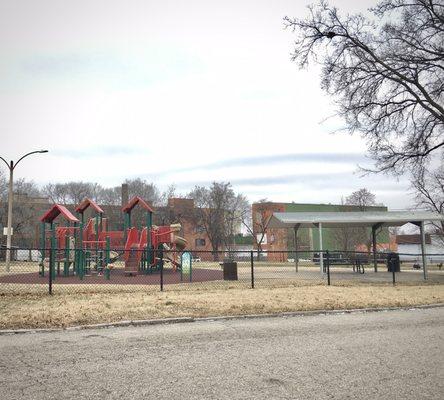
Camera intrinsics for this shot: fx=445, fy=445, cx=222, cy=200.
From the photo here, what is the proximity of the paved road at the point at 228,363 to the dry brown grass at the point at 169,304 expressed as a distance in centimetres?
123

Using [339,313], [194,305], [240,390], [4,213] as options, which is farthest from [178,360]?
[4,213]

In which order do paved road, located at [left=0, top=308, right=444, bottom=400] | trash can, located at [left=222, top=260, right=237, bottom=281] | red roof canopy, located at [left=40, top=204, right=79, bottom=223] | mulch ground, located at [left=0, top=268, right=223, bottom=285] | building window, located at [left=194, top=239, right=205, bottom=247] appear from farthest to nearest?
building window, located at [left=194, top=239, right=205, bottom=247] < red roof canopy, located at [left=40, top=204, right=79, bottom=223] < trash can, located at [left=222, top=260, right=237, bottom=281] < mulch ground, located at [left=0, top=268, right=223, bottom=285] < paved road, located at [left=0, top=308, right=444, bottom=400]

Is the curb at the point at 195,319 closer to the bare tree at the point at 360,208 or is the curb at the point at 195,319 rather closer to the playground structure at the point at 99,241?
the playground structure at the point at 99,241

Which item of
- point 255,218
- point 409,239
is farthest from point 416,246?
point 255,218

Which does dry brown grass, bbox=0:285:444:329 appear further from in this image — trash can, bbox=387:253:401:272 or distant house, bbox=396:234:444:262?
distant house, bbox=396:234:444:262

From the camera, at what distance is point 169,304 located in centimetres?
1147

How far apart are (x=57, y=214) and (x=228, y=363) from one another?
2135 cm

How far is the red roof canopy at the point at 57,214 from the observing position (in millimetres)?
24016

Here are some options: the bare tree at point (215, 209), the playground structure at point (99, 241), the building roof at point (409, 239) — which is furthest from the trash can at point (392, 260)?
the building roof at point (409, 239)

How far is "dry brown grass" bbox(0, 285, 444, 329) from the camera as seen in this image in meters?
9.47

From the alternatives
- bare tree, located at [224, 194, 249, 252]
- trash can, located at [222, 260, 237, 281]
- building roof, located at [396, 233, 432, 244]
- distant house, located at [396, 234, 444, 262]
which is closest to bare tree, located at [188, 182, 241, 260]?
bare tree, located at [224, 194, 249, 252]

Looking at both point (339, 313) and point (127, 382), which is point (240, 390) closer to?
point (127, 382)

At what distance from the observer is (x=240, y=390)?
4711mm

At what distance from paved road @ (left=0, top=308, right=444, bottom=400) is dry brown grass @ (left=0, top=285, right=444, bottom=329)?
4.04 feet
